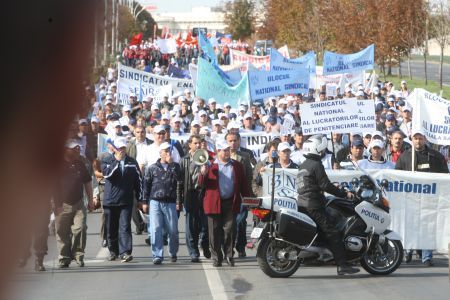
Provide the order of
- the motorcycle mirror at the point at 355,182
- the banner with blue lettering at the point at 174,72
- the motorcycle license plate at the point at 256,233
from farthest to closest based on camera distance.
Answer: the banner with blue lettering at the point at 174,72, the motorcycle mirror at the point at 355,182, the motorcycle license plate at the point at 256,233

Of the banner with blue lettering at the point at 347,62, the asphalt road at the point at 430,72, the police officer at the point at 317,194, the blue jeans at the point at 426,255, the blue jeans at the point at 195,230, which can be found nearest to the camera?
the police officer at the point at 317,194

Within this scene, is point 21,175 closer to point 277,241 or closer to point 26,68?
point 26,68

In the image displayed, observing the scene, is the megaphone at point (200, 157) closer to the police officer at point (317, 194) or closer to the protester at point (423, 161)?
the police officer at point (317, 194)

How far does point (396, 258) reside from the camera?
35.9 ft

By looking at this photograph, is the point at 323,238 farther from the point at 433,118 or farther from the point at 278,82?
the point at 278,82

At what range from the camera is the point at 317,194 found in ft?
34.8

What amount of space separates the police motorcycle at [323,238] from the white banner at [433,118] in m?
2.16

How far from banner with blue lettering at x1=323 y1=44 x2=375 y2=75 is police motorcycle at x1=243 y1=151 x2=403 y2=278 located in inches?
665

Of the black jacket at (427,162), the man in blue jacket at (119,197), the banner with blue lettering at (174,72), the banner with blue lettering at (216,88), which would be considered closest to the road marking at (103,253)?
the man in blue jacket at (119,197)

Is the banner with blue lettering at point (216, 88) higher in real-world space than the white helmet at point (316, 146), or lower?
higher

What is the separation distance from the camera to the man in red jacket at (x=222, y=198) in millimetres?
11633

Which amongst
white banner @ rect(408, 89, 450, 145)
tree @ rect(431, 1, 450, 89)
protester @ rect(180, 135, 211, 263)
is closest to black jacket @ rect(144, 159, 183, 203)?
protester @ rect(180, 135, 211, 263)

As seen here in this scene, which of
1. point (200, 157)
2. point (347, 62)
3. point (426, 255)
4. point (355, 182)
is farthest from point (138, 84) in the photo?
point (355, 182)

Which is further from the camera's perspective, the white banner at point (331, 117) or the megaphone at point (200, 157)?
→ the white banner at point (331, 117)
